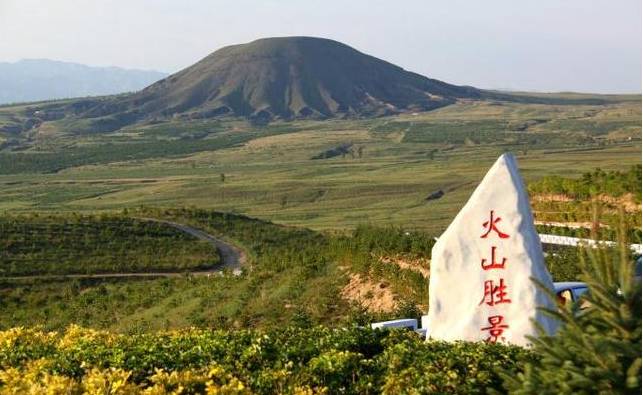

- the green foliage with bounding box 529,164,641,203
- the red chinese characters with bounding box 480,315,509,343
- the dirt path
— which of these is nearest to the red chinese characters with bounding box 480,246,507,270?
the red chinese characters with bounding box 480,315,509,343

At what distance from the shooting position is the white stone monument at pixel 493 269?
9.23 m

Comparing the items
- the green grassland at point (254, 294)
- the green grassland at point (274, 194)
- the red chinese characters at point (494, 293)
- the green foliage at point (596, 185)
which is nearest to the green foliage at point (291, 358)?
the red chinese characters at point (494, 293)

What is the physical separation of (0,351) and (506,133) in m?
161

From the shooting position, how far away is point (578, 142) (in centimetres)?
13788

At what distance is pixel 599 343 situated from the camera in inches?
237

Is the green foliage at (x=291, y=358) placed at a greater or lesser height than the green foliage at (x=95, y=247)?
greater

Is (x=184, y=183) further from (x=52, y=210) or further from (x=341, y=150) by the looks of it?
(x=341, y=150)

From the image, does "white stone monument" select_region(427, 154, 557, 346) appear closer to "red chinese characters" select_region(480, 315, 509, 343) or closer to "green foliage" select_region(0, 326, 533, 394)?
"red chinese characters" select_region(480, 315, 509, 343)

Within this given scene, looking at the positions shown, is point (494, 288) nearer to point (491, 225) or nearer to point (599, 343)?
point (491, 225)

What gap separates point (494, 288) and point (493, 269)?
24cm

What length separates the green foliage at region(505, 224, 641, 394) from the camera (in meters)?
6.01

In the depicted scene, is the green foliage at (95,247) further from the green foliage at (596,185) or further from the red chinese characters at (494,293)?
the red chinese characters at (494,293)

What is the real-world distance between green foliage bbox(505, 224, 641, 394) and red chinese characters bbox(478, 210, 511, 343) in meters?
2.52

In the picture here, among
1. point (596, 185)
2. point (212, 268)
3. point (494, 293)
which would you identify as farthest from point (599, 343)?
point (212, 268)
